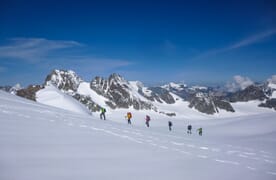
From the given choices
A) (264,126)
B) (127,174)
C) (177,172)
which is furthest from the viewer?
(264,126)

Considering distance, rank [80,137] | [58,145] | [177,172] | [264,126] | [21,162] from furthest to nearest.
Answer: [264,126]
[80,137]
[58,145]
[177,172]
[21,162]

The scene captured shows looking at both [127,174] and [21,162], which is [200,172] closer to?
[127,174]

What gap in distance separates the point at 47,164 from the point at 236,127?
4815 centimetres

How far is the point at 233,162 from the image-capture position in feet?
36.2

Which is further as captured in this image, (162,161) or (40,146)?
(162,161)

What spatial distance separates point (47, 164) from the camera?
288 inches

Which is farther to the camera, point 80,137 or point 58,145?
point 80,137

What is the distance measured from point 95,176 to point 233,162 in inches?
272

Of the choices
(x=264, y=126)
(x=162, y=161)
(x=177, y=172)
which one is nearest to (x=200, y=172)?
(x=177, y=172)

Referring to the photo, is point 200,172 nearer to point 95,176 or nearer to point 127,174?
point 127,174

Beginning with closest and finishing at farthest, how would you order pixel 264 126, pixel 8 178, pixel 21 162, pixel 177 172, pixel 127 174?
1. pixel 8 178
2. pixel 21 162
3. pixel 127 174
4. pixel 177 172
5. pixel 264 126

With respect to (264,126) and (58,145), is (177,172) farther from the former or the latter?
(264,126)

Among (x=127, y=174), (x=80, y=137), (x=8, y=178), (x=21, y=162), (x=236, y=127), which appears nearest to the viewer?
(x=8, y=178)

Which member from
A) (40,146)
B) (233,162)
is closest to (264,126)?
(233,162)
